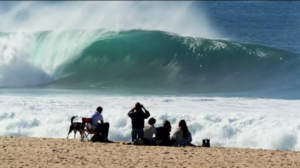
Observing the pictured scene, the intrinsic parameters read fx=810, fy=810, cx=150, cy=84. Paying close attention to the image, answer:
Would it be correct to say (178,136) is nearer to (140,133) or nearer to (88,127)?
(140,133)

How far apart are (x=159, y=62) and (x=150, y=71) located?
38.2 inches

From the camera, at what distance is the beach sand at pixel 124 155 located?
42.9 ft

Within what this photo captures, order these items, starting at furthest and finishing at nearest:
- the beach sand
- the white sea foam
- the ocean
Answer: the ocean → the white sea foam → the beach sand

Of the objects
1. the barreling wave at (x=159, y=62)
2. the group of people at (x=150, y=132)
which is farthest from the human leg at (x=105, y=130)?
the barreling wave at (x=159, y=62)

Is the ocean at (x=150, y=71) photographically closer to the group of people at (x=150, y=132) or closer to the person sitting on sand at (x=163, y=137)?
the group of people at (x=150, y=132)

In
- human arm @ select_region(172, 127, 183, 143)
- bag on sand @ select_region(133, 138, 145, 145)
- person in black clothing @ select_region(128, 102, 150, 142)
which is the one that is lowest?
bag on sand @ select_region(133, 138, 145, 145)

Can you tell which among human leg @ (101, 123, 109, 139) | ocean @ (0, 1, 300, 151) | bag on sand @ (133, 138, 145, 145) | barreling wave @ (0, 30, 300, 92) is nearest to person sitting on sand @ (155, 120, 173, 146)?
bag on sand @ (133, 138, 145, 145)

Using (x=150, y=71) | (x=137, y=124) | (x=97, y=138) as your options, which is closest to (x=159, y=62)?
(x=150, y=71)

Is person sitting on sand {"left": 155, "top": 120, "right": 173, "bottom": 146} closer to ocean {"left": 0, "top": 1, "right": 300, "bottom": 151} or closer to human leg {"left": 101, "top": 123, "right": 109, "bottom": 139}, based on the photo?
human leg {"left": 101, "top": 123, "right": 109, "bottom": 139}

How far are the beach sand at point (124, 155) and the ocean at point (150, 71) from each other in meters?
1.38

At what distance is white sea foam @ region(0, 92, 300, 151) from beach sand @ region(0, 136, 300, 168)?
1.10m

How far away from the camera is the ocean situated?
16.8 meters

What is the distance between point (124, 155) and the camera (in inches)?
544

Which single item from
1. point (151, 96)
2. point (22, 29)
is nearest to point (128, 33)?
point (22, 29)
